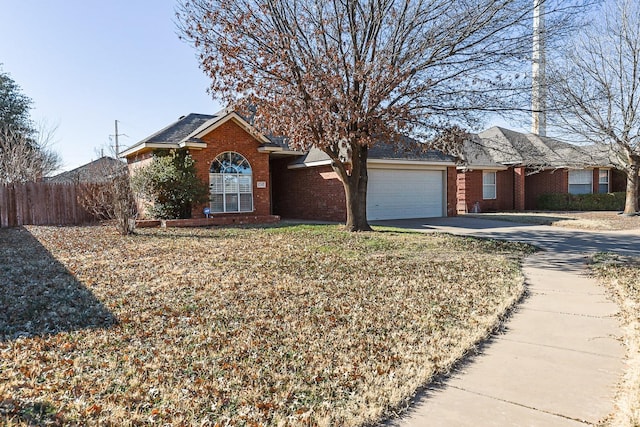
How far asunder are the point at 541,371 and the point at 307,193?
16.8 m

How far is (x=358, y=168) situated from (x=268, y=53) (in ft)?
14.4

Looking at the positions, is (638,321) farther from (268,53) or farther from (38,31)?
(38,31)

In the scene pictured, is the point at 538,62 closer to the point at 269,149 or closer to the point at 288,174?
the point at 269,149

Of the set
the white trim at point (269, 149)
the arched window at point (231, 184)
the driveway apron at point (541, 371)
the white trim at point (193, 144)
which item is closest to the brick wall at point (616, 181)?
the white trim at point (269, 149)

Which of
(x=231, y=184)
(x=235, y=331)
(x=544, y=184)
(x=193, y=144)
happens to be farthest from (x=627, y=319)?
(x=544, y=184)

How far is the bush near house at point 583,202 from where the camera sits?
80.6 feet

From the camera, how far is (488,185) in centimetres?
2533

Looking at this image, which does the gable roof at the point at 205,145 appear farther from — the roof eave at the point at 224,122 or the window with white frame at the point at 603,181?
the window with white frame at the point at 603,181

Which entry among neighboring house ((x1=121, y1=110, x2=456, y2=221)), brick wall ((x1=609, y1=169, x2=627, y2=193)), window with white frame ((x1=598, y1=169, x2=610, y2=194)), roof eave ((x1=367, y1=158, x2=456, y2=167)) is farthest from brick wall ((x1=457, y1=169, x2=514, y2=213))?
brick wall ((x1=609, y1=169, x2=627, y2=193))

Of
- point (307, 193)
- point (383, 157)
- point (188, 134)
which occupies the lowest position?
point (307, 193)

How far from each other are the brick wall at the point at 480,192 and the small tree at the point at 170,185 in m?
14.4

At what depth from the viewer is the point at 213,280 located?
24.1 feet

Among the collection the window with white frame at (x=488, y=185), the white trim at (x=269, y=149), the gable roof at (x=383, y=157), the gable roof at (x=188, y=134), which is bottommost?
the window with white frame at (x=488, y=185)

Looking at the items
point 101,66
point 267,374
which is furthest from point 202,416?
point 101,66
